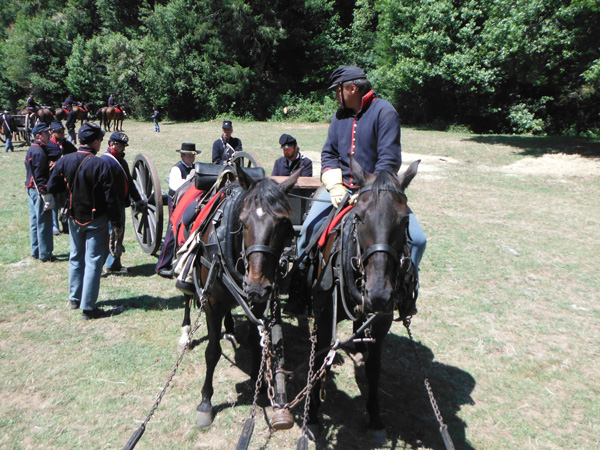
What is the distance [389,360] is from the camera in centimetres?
488

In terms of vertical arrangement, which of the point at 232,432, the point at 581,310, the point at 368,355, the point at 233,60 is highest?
the point at 233,60

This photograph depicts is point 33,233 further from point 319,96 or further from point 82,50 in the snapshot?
point 82,50

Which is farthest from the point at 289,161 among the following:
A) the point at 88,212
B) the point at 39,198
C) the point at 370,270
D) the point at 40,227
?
the point at 370,270

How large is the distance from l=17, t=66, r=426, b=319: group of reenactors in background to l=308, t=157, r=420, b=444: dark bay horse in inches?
16.1

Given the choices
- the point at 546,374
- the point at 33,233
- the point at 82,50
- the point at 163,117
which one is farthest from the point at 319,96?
the point at 546,374

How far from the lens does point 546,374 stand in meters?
4.59

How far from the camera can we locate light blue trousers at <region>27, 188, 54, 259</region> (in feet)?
23.4

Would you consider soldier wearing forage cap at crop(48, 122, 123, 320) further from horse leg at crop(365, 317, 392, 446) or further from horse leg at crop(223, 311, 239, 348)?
horse leg at crop(365, 317, 392, 446)

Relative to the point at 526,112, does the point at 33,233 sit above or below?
below

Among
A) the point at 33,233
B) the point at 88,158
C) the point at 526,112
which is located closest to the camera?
the point at 88,158

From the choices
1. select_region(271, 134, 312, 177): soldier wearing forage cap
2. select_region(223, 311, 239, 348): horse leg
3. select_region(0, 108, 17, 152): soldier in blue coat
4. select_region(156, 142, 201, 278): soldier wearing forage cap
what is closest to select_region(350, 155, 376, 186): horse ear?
select_region(223, 311, 239, 348): horse leg

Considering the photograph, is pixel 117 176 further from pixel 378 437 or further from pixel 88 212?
pixel 378 437

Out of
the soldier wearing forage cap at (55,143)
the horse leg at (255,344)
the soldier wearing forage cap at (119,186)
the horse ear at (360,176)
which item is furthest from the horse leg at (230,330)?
the soldier wearing forage cap at (55,143)

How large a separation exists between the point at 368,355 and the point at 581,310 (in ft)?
12.8
